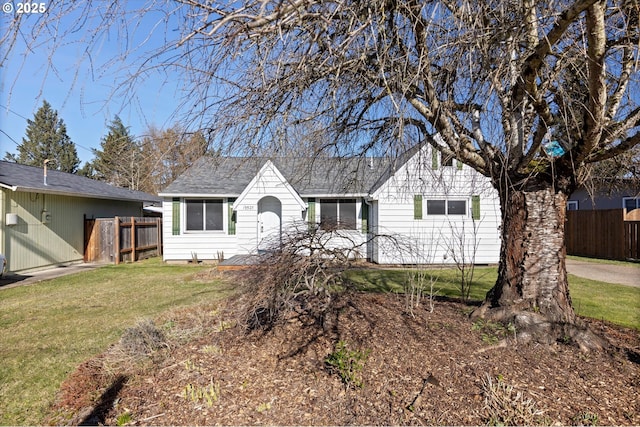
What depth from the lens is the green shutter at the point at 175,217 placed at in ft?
42.9

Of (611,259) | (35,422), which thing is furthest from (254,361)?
(611,259)

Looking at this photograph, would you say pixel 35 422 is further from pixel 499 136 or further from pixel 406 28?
pixel 499 136

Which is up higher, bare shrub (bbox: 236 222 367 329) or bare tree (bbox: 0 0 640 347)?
bare tree (bbox: 0 0 640 347)

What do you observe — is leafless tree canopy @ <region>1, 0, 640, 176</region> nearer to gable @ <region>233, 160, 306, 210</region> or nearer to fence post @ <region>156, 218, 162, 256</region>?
gable @ <region>233, 160, 306, 210</region>

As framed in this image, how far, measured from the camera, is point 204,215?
13453 mm

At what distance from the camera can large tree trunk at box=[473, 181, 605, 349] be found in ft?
12.9

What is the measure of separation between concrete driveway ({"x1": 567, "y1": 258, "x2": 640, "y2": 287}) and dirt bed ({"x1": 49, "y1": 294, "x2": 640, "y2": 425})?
22.5 feet

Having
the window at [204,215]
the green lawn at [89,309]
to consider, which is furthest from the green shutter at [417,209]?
the window at [204,215]

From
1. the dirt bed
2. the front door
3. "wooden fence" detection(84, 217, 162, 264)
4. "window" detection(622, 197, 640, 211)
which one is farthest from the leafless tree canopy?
"window" detection(622, 197, 640, 211)

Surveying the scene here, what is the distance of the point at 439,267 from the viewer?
12.0 m

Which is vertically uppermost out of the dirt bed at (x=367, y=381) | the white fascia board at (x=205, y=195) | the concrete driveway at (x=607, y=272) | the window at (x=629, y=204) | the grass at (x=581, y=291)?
the white fascia board at (x=205, y=195)

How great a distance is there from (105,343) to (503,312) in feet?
17.4

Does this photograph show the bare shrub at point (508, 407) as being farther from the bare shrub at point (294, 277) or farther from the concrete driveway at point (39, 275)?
the concrete driveway at point (39, 275)

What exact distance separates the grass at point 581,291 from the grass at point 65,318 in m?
3.73
